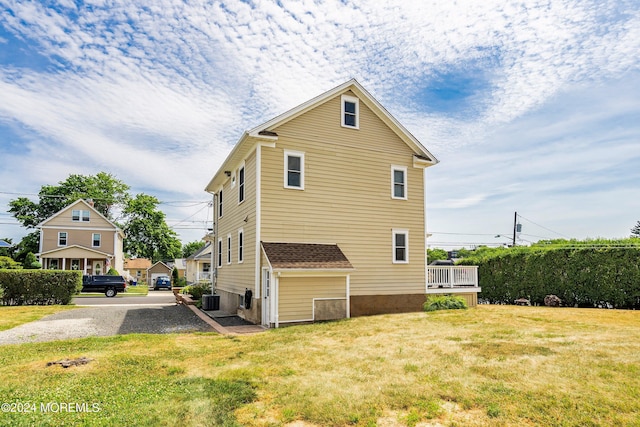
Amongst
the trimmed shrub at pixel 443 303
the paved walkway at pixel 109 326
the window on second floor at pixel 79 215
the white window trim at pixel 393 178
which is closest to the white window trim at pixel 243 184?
the paved walkway at pixel 109 326

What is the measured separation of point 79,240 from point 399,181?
39.2 m

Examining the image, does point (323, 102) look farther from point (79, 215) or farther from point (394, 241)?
point (79, 215)

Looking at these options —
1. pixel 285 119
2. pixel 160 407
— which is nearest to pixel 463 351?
pixel 160 407

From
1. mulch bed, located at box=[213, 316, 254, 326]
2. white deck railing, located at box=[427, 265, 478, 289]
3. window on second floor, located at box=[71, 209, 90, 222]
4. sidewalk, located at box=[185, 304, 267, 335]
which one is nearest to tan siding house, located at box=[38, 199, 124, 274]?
window on second floor, located at box=[71, 209, 90, 222]

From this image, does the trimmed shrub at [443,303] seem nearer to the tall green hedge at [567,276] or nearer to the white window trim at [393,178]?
the white window trim at [393,178]

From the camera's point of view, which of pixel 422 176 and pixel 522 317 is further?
pixel 422 176

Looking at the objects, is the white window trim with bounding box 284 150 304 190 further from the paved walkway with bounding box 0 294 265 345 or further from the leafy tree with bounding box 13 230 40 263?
the leafy tree with bounding box 13 230 40 263

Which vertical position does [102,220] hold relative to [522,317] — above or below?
above

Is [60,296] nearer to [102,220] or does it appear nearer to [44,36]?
[44,36]

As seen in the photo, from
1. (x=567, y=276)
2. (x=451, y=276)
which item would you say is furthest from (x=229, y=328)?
(x=567, y=276)

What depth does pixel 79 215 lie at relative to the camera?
45219 millimetres

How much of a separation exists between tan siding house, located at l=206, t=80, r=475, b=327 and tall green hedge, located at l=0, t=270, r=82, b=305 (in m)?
9.55

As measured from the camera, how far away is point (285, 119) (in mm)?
15320

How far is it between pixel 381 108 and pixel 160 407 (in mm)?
13913
